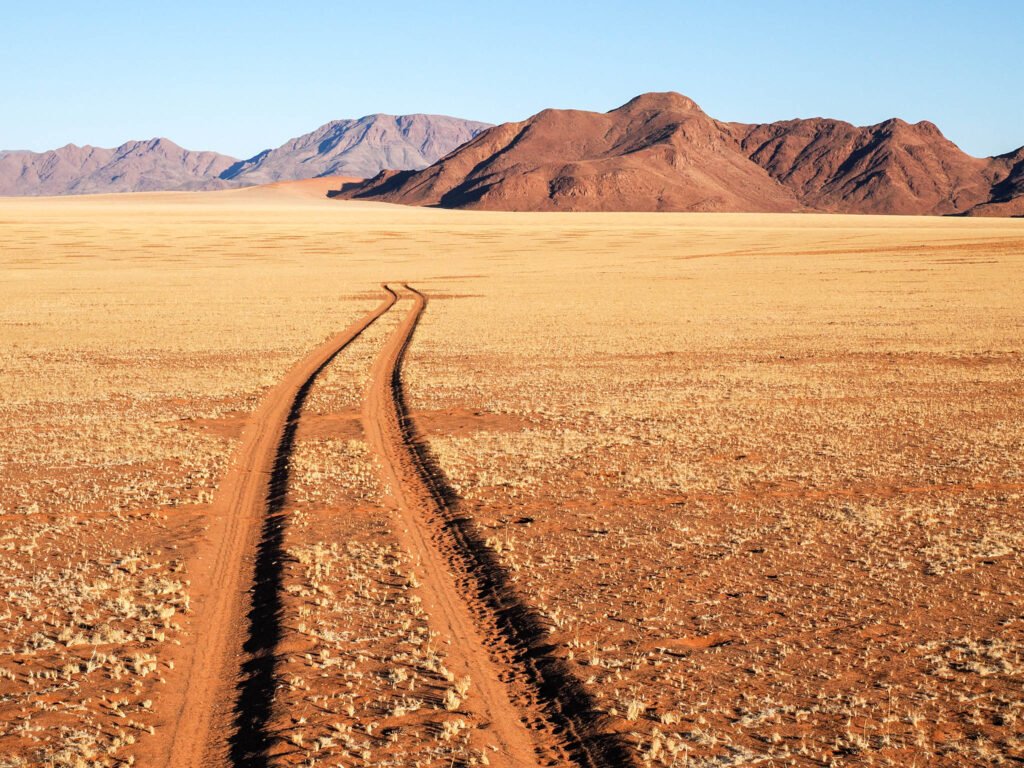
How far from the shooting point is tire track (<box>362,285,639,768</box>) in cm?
776

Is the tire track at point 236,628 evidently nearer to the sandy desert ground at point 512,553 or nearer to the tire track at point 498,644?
the sandy desert ground at point 512,553

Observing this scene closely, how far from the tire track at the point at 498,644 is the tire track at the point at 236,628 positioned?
1709 mm

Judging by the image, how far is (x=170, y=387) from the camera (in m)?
23.5

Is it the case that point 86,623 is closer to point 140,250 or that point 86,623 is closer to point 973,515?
point 973,515

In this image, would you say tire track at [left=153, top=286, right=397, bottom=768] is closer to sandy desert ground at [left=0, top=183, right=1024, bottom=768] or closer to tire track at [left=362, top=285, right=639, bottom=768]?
sandy desert ground at [left=0, top=183, right=1024, bottom=768]

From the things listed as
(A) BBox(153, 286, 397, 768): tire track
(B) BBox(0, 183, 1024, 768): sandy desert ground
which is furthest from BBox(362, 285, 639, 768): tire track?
(A) BBox(153, 286, 397, 768): tire track

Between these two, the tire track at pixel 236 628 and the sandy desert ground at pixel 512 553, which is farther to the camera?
the sandy desert ground at pixel 512 553

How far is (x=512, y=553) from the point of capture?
11945 millimetres

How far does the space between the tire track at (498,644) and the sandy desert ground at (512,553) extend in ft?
0.12

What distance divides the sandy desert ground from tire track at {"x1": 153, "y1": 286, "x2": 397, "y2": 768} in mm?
40

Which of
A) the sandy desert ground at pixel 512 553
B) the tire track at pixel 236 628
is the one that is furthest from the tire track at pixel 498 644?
the tire track at pixel 236 628

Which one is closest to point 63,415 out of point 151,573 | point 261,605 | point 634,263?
point 151,573

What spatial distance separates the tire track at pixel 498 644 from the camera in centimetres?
776

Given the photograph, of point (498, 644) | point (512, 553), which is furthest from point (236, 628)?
point (512, 553)
